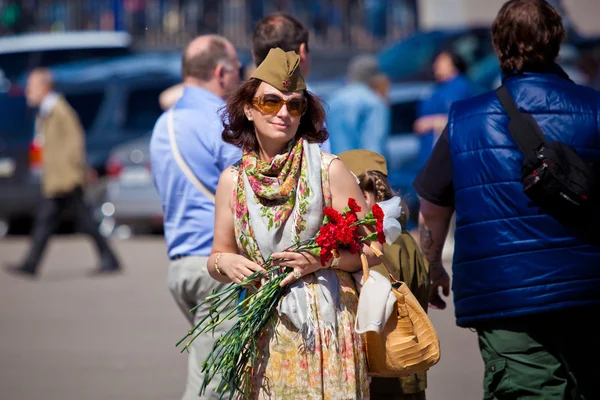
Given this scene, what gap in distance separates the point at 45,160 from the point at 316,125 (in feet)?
30.4

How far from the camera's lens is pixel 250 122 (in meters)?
3.99

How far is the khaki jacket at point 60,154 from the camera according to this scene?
12.5 metres

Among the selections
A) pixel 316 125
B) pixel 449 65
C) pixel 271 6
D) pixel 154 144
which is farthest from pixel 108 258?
pixel 316 125

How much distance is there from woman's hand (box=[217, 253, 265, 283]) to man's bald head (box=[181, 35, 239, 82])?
172 centimetres

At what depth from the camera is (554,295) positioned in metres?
4.00

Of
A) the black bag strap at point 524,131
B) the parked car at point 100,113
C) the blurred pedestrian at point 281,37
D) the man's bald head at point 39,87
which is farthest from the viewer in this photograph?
the parked car at point 100,113

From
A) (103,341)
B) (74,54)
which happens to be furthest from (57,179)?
(74,54)

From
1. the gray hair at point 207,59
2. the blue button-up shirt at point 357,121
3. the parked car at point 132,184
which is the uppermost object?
the gray hair at point 207,59

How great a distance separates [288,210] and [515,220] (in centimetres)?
89

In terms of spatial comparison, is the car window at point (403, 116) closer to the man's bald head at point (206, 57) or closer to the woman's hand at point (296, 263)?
the man's bald head at point (206, 57)

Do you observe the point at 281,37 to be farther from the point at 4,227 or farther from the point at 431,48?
the point at 4,227

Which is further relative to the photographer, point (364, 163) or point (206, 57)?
point (206, 57)

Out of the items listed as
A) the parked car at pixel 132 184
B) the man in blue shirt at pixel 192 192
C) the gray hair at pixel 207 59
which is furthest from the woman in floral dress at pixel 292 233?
the parked car at pixel 132 184

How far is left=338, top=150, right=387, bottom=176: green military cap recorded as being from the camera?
14.3 feet
